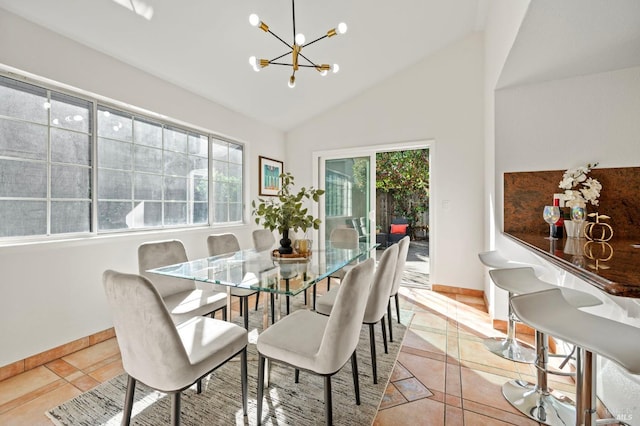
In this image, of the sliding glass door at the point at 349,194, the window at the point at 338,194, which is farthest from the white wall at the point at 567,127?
the window at the point at 338,194

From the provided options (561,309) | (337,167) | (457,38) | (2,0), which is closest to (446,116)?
(457,38)

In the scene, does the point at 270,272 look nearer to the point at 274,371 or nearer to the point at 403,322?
the point at 274,371

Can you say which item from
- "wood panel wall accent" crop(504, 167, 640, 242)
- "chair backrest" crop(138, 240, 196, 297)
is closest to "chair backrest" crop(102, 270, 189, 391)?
"chair backrest" crop(138, 240, 196, 297)

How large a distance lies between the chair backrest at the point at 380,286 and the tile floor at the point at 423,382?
1.57 ft

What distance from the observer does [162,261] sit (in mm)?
2104

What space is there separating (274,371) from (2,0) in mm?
3016

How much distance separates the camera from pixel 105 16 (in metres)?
2.05

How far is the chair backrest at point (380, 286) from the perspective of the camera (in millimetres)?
1787

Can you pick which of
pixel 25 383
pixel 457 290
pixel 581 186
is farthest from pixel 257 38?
pixel 457 290

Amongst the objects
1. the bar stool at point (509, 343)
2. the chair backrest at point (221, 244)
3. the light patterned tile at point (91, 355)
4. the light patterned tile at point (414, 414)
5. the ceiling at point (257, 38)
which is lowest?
the light patterned tile at point (414, 414)

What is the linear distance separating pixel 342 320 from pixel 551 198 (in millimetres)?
2323

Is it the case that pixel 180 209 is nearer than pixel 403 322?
No

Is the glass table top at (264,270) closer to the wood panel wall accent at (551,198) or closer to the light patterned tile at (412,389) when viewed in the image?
the light patterned tile at (412,389)

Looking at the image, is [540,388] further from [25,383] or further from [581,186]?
[25,383]
